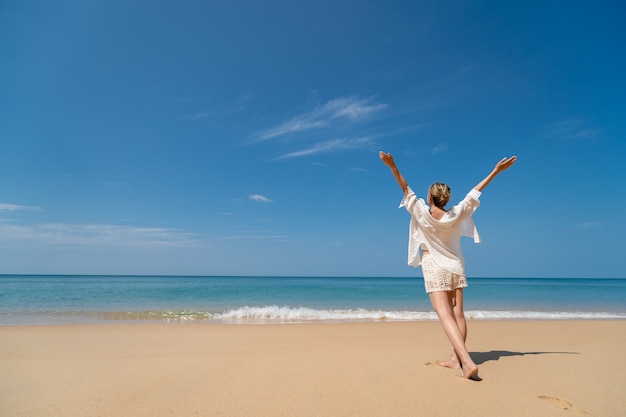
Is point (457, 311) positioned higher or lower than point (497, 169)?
lower

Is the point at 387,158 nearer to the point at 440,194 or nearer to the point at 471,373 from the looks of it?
the point at 440,194

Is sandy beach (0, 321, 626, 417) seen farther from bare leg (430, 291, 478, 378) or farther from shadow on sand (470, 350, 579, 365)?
bare leg (430, 291, 478, 378)

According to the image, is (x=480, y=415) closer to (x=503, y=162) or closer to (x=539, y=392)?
(x=539, y=392)

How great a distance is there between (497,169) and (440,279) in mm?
1306

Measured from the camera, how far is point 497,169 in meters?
3.56

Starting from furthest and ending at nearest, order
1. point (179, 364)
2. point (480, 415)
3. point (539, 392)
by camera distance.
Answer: point (179, 364)
point (539, 392)
point (480, 415)

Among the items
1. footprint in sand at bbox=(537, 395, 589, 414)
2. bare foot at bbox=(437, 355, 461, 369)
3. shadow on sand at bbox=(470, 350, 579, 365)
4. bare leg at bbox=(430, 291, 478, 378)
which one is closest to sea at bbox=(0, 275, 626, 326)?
shadow on sand at bbox=(470, 350, 579, 365)

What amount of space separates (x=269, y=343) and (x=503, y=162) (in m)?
4.37

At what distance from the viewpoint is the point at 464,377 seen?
10.4 feet

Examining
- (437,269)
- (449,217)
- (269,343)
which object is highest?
(449,217)

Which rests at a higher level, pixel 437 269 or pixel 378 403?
pixel 437 269

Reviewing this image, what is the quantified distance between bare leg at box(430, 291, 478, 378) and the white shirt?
31cm

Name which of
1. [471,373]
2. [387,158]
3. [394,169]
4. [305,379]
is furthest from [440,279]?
[305,379]

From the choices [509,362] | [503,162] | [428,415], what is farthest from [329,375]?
[503,162]
